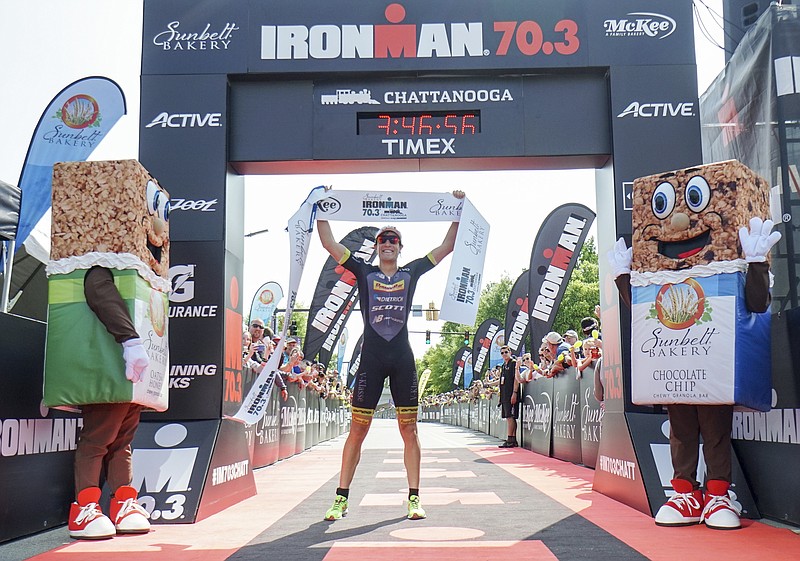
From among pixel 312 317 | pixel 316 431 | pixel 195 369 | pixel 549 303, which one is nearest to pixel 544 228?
pixel 549 303

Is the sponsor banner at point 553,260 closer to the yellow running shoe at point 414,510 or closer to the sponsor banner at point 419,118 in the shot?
the sponsor banner at point 419,118

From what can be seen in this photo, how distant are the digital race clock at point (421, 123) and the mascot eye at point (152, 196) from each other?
2.10 meters

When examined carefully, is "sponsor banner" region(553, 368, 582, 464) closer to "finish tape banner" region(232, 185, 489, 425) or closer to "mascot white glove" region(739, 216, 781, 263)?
"finish tape banner" region(232, 185, 489, 425)

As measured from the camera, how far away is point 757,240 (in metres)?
5.38

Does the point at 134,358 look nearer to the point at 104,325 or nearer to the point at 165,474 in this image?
the point at 104,325

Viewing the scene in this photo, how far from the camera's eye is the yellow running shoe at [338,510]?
5961mm

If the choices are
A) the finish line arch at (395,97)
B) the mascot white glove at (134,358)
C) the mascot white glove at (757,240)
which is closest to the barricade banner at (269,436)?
the finish line arch at (395,97)

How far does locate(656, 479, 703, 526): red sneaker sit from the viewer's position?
18.0 feet

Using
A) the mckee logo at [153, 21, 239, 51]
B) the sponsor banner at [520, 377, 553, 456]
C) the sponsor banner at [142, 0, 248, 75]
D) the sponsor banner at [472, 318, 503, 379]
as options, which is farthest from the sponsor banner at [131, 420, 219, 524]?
the sponsor banner at [472, 318, 503, 379]

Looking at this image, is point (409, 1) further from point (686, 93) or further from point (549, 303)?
point (549, 303)

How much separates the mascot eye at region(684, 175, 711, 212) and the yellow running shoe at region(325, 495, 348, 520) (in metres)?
3.36

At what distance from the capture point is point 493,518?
5977mm

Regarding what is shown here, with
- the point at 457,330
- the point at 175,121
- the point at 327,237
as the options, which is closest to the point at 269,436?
the point at 175,121

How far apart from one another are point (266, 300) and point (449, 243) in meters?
27.5
